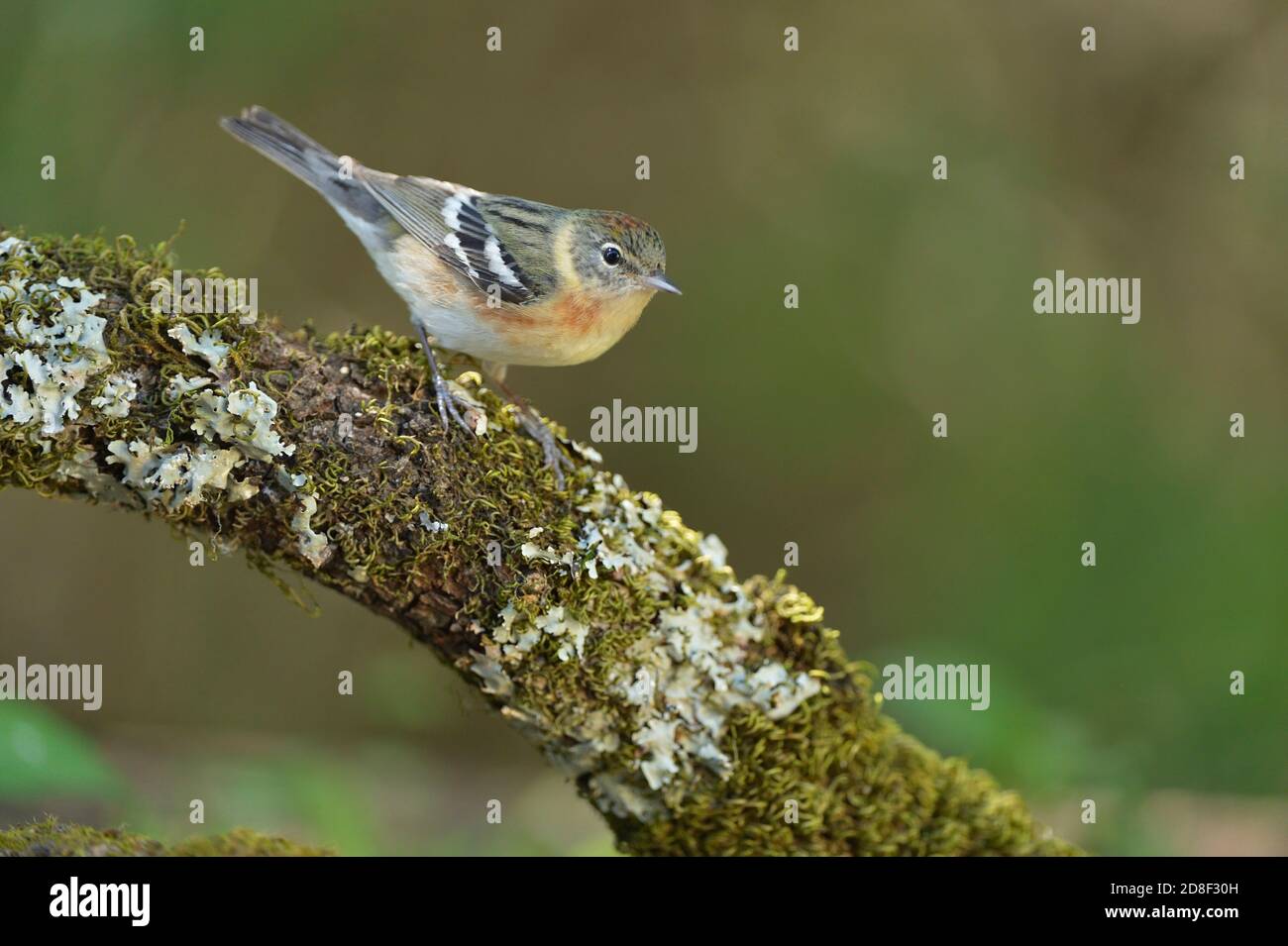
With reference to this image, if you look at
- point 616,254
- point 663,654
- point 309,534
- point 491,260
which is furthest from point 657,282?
point 309,534

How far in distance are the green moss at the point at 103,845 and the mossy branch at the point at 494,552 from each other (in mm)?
755

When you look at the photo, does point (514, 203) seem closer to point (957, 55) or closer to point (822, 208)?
point (822, 208)

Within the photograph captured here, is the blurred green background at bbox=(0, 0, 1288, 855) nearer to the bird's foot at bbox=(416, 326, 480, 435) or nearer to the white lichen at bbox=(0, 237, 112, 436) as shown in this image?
the bird's foot at bbox=(416, 326, 480, 435)

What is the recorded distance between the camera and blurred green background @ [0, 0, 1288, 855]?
7617mm

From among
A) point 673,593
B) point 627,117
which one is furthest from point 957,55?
point 673,593

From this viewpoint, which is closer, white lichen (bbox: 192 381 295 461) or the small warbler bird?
white lichen (bbox: 192 381 295 461)

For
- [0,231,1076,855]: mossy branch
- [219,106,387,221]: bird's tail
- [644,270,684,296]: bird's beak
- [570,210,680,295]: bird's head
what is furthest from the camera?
[219,106,387,221]: bird's tail

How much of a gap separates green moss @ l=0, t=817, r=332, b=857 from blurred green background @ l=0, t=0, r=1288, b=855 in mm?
3947

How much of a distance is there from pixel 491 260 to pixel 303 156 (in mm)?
1066

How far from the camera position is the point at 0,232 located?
9.77 ft

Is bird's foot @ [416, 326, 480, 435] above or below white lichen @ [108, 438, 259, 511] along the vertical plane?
above

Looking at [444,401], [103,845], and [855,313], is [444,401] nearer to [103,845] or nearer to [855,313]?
[103,845]

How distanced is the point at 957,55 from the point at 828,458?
122 inches

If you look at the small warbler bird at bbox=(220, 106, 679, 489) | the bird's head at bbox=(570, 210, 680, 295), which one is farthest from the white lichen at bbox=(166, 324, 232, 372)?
the bird's head at bbox=(570, 210, 680, 295)
